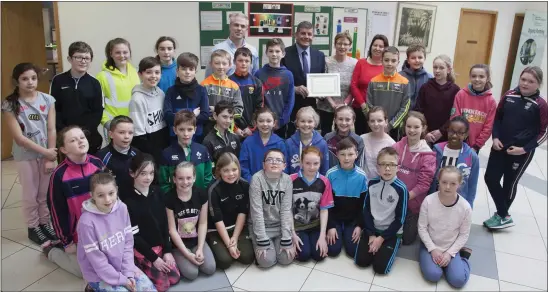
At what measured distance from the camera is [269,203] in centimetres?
299

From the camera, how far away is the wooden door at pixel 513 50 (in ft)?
27.8

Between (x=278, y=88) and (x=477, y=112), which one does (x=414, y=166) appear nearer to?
(x=477, y=112)

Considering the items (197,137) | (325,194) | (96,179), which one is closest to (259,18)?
(197,137)

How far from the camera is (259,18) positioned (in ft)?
18.1

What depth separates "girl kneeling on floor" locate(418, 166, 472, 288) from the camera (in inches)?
109

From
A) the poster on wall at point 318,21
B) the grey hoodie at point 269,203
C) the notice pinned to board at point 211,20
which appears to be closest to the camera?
the grey hoodie at point 269,203

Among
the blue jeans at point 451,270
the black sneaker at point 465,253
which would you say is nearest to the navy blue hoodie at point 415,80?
the black sneaker at point 465,253

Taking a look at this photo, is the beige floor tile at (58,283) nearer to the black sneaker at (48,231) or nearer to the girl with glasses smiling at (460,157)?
the black sneaker at (48,231)

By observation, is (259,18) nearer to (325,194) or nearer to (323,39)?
(323,39)

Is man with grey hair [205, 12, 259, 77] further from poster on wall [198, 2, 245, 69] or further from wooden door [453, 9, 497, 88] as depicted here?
wooden door [453, 9, 497, 88]

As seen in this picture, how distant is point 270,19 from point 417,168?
332 centimetres

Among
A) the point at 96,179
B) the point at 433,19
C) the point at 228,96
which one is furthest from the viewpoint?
the point at 433,19

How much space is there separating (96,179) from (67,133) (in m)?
0.51

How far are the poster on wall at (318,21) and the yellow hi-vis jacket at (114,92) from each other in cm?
322
